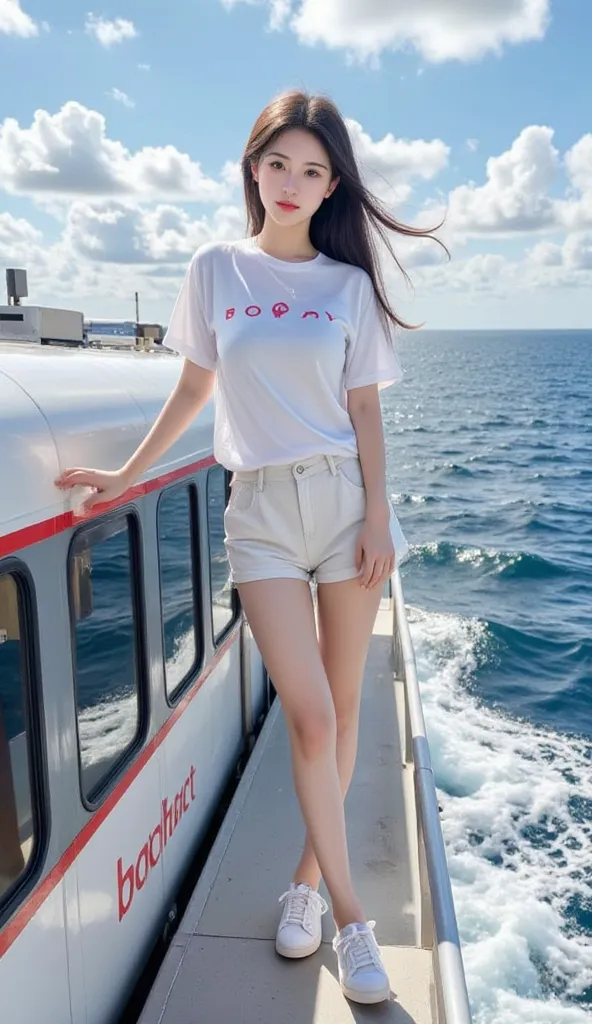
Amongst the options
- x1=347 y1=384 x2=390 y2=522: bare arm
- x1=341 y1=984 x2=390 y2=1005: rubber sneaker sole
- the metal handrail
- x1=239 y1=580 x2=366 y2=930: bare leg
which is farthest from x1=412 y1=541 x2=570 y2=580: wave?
x1=347 y1=384 x2=390 y2=522: bare arm

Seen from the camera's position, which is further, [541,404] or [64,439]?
[541,404]

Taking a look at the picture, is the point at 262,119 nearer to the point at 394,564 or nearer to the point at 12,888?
the point at 394,564

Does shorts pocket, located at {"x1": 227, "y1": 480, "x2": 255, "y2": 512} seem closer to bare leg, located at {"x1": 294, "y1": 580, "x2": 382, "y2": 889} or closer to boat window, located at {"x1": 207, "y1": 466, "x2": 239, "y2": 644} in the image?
bare leg, located at {"x1": 294, "y1": 580, "x2": 382, "y2": 889}

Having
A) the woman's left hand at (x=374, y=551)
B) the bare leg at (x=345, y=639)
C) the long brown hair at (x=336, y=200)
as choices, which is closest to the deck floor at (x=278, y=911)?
the bare leg at (x=345, y=639)

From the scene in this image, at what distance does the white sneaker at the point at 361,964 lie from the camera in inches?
111

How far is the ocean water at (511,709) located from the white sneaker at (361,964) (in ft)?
12.4

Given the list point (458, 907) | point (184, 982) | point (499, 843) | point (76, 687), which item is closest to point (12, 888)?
point (76, 687)

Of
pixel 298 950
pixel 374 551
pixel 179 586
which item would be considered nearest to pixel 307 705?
pixel 374 551

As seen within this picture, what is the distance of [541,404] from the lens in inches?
2207

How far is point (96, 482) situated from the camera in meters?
2.65

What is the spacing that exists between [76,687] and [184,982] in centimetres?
127

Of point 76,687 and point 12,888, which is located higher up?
point 76,687

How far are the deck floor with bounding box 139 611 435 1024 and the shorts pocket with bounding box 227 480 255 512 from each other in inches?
65.0

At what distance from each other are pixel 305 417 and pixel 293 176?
2.20ft
